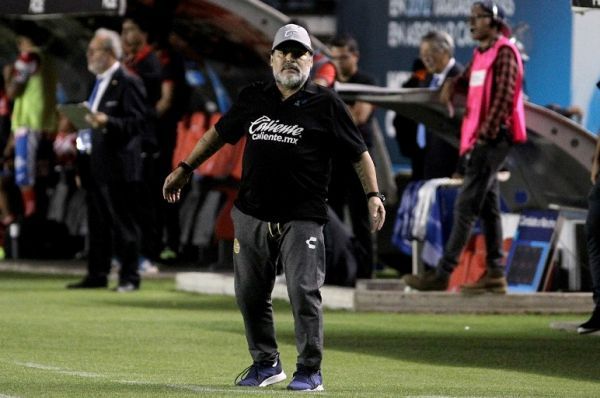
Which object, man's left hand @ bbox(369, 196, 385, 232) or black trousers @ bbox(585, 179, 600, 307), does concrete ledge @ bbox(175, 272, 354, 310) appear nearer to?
black trousers @ bbox(585, 179, 600, 307)

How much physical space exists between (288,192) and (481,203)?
535 cm

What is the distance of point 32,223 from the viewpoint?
24.7m

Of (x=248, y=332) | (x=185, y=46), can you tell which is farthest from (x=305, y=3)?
(x=248, y=332)

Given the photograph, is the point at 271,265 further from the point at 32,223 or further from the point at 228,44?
the point at 32,223

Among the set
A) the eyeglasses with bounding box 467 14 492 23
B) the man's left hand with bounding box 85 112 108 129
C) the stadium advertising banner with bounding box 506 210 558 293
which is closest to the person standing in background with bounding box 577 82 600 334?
the eyeglasses with bounding box 467 14 492 23

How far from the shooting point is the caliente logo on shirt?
976 centimetres

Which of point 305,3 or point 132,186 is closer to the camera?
point 132,186

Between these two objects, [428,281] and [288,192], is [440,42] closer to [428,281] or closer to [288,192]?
[428,281]

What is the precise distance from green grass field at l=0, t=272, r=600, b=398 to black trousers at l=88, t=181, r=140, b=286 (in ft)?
3.11

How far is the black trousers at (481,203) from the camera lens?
14.9 meters

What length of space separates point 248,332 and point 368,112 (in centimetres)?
846

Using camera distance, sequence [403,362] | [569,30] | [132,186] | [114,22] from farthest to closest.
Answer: [114,22] < [569,30] < [132,186] < [403,362]

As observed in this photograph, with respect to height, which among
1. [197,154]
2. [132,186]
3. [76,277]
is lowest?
[76,277]

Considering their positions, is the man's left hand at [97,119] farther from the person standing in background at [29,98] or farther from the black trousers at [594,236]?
the person standing in background at [29,98]
